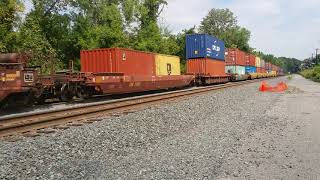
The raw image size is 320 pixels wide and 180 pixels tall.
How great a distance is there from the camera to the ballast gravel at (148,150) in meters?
6.44

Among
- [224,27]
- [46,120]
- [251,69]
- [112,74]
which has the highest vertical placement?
[224,27]

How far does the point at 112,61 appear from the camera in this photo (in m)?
21.3

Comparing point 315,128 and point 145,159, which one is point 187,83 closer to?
point 315,128

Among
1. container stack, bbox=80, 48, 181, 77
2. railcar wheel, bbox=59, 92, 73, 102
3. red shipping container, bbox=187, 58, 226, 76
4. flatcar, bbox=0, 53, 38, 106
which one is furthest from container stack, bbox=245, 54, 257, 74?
flatcar, bbox=0, 53, 38, 106

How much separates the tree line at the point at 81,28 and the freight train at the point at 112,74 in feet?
29.1

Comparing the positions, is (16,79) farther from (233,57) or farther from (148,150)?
(233,57)

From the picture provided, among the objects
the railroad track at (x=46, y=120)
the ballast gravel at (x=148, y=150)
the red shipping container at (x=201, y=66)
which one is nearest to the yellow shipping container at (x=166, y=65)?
the red shipping container at (x=201, y=66)

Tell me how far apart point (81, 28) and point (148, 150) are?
4129cm

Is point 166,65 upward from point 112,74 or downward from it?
upward

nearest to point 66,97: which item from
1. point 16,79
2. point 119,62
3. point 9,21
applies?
point 119,62

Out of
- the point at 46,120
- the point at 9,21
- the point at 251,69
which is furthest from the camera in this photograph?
the point at 251,69

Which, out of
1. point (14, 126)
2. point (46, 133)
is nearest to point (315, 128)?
point (46, 133)

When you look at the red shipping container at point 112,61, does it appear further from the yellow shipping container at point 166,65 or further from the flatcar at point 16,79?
the flatcar at point 16,79

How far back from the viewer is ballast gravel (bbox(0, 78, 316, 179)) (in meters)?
6.44
